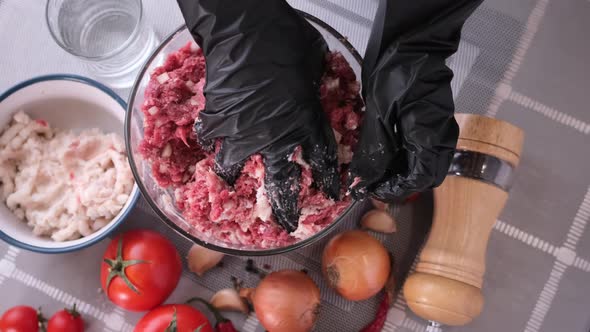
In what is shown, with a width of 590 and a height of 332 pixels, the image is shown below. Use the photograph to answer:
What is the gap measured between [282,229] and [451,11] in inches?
19.2

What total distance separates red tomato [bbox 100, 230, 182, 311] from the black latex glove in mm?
534

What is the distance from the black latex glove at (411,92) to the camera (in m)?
0.87

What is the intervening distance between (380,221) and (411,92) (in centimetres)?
48

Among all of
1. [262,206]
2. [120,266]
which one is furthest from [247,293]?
[262,206]

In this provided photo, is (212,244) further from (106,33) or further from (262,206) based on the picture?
(106,33)

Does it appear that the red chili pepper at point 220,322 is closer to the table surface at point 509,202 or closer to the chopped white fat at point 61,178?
the table surface at point 509,202

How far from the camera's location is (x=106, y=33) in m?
1.36

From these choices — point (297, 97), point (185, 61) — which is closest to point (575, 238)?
point (297, 97)

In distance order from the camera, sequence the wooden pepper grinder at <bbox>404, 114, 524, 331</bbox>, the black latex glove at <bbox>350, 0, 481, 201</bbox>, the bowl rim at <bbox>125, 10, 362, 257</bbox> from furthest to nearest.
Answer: the wooden pepper grinder at <bbox>404, 114, 524, 331</bbox> < the bowl rim at <bbox>125, 10, 362, 257</bbox> < the black latex glove at <bbox>350, 0, 481, 201</bbox>

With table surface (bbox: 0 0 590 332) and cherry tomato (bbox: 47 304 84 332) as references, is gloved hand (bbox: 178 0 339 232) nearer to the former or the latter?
table surface (bbox: 0 0 590 332)

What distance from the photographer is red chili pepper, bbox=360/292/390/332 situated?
1262 millimetres

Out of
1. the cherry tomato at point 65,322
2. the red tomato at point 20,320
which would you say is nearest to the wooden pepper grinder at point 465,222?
the cherry tomato at point 65,322

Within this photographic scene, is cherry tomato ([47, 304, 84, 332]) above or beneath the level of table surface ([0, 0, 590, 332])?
beneath

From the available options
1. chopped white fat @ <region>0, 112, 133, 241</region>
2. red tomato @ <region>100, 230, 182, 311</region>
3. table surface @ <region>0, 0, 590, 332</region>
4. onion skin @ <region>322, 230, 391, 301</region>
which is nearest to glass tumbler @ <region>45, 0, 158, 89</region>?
table surface @ <region>0, 0, 590, 332</region>
